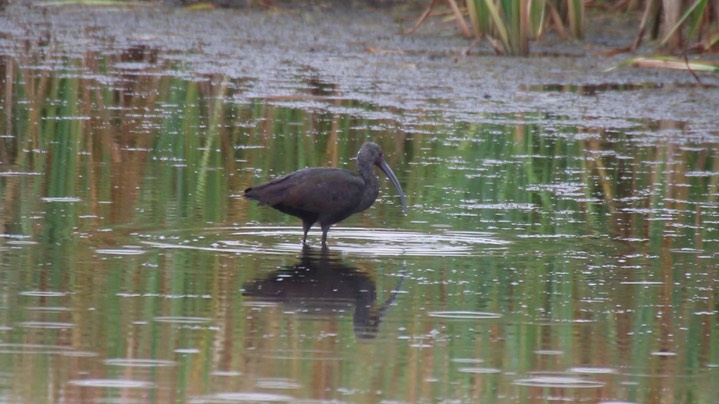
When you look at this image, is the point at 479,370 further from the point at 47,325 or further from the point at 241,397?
the point at 47,325

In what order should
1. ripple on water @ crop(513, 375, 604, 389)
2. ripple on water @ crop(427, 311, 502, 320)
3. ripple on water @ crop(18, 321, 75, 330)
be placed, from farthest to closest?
ripple on water @ crop(427, 311, 502, 320), ripple on water @ crop(18, 321, 75, 330), ripple on water @ crop(513, 375, 604, 389)

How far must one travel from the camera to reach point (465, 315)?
5609 millimetres

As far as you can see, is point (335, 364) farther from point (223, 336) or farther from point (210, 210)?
point (210, 210)

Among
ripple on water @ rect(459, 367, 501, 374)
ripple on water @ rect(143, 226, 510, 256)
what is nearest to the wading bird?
ripple on water @ rect(143, 226, 510, 256)

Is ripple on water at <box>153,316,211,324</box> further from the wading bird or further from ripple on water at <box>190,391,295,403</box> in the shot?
the wading bird

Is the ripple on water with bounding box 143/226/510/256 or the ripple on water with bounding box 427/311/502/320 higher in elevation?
the ripple on water with bounding box 143/226/510/256

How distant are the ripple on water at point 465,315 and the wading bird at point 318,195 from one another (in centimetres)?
162

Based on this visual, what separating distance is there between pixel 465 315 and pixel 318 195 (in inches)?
68.2

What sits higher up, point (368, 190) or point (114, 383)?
point (368, 190)

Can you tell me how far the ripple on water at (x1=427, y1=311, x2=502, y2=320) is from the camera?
5.58 meters

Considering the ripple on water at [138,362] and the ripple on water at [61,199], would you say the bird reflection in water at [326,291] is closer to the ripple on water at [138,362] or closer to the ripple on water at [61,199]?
the ripple on water at [138,362]

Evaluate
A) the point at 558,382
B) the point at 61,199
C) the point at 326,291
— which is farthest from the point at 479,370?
the point at 61,199

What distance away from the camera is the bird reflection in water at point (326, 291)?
5586mm

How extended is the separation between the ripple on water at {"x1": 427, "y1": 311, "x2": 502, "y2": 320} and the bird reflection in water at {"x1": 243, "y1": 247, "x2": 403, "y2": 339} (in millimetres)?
188
